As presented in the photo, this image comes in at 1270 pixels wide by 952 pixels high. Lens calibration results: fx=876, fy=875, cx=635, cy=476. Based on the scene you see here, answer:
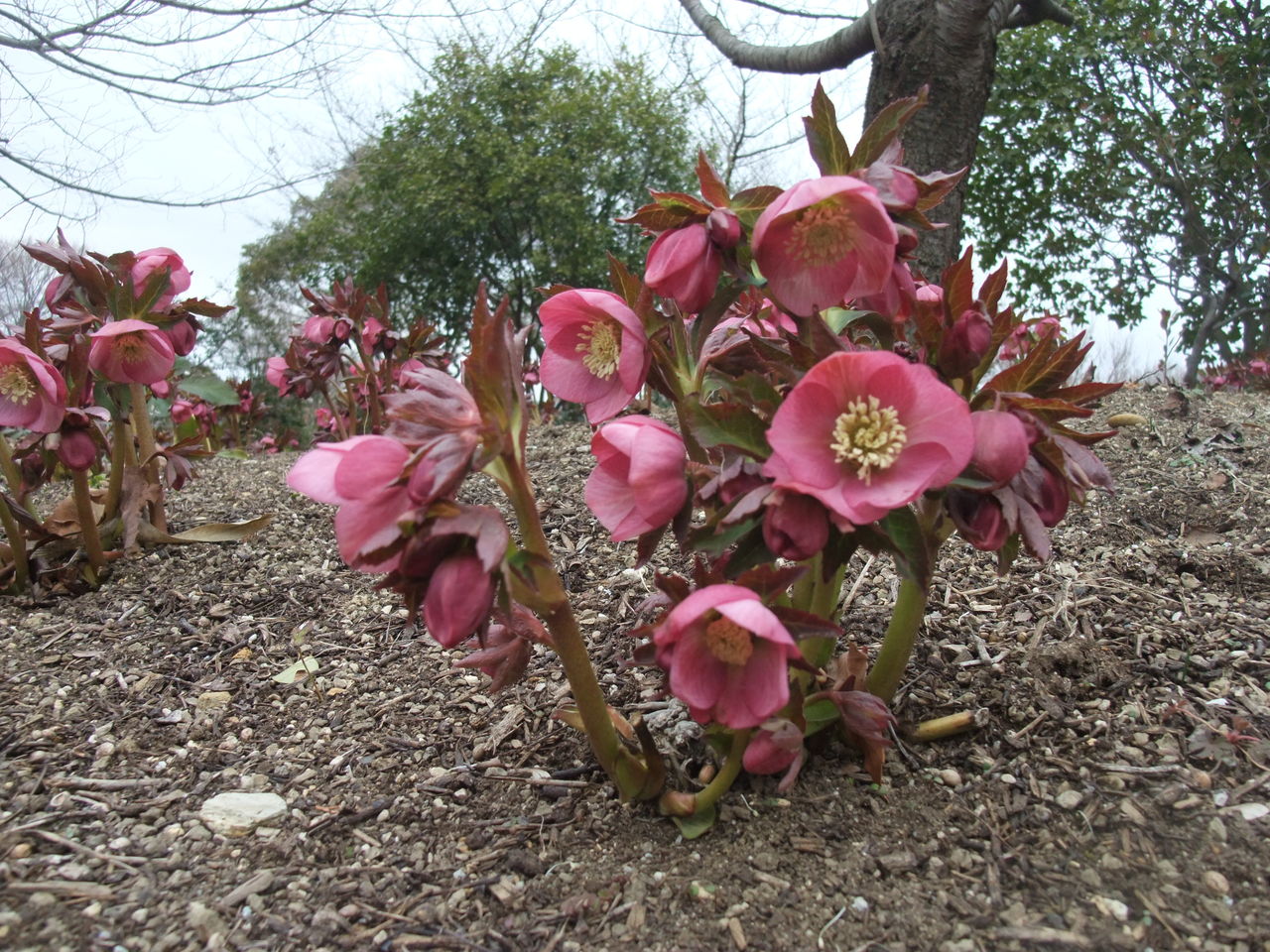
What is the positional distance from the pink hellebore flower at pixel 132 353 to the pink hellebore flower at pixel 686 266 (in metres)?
1.37

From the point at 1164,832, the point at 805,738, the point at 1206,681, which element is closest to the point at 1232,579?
the point at 1206,681

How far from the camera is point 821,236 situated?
3.07 ft

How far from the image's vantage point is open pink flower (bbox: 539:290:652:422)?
1.02m

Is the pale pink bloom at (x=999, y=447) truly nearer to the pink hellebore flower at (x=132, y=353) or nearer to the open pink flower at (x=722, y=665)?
the open pink flower at (x=722, y=665)

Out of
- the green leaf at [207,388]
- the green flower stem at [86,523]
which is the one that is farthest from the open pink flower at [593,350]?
the green leaf at [207,388]

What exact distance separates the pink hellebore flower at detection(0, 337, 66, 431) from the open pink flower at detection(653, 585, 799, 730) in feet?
5.03

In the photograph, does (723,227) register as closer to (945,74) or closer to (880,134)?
(880,134)

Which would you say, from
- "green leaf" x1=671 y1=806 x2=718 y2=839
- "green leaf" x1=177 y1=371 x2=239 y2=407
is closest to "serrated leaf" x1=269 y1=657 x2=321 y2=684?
"green leaf" x1=671 y1=806 x2=718 y2=839

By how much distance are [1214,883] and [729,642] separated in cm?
63

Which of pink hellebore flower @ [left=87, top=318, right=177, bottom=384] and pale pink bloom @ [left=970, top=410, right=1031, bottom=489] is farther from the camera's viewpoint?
pink hellebore flower @ [left=87, top=318, right=177, bottom=384]

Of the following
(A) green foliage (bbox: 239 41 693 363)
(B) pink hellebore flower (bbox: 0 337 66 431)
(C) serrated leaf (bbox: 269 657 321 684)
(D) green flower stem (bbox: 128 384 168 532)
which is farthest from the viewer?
(A) green foliage (bbox: 239 41 693 363)

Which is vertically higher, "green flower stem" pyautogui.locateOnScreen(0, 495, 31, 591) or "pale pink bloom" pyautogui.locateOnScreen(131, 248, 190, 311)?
"pale pink bloom" pyautogui.locateOnScreen(131, 248, 190, 311)

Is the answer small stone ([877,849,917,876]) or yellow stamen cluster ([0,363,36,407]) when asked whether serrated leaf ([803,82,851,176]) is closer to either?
small stone ([877,849,917,876])

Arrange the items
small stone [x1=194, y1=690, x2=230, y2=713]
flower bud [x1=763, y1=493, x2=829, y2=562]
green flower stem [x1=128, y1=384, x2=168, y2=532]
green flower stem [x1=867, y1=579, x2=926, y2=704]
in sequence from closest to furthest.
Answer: flower bud [x1=763, y1=493, x2=829, y2=562]
green flower stem [x1=867, y1=579, x2=926, y2=704]
small stone [x1=194, y1=690, x2=230, y2=713]
green flower stem [x1=128, y1=384, x2=168, y2=532]
